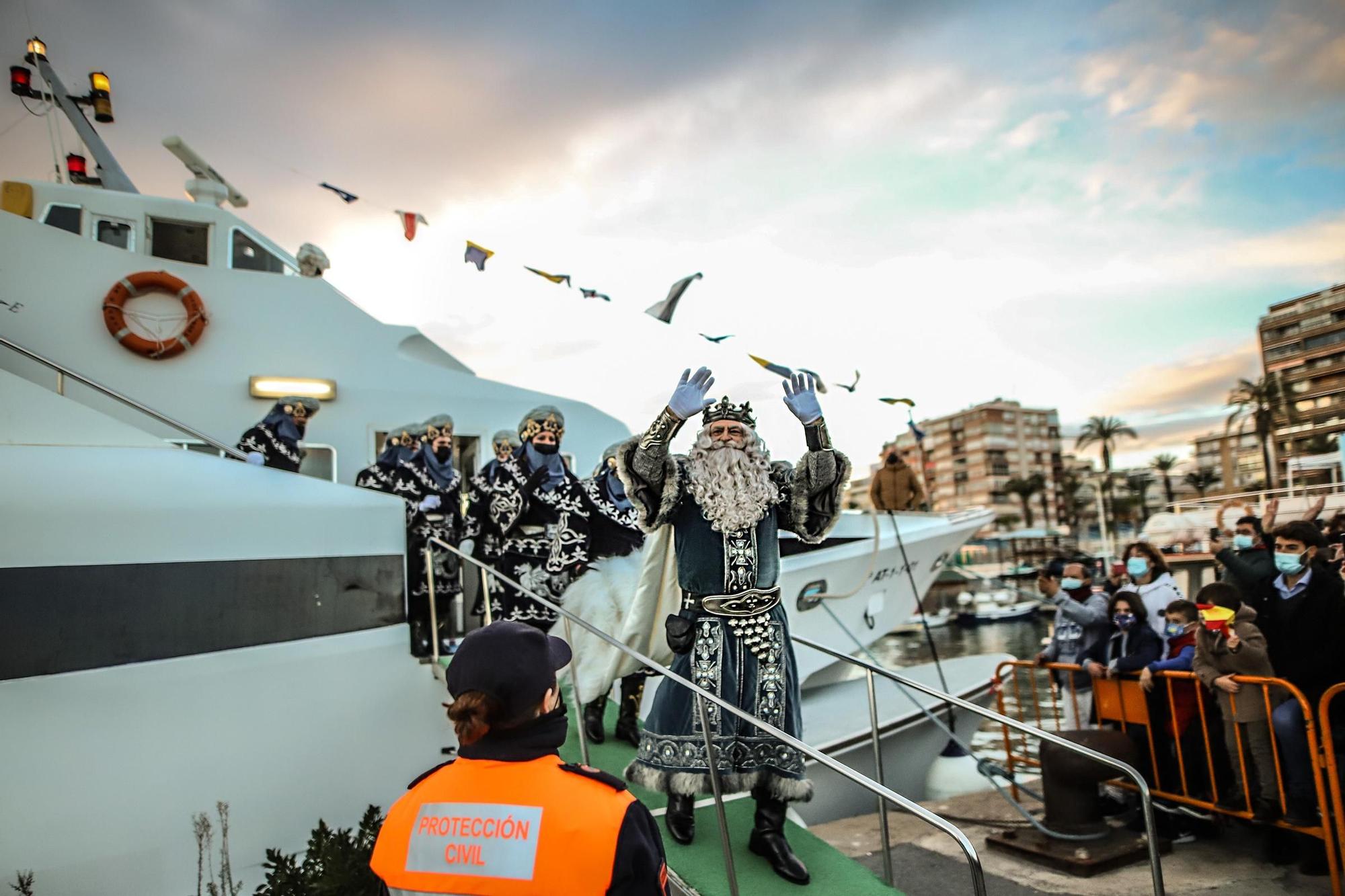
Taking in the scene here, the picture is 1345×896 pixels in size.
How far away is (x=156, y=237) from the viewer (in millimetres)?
7051

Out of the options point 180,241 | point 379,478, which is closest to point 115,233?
point 180,241

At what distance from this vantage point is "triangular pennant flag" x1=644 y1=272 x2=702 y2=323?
6.37m

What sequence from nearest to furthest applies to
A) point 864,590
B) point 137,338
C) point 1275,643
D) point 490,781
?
point 490,781, point 1275,643, point 137,338, point 864,590

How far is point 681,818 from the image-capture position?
327cm

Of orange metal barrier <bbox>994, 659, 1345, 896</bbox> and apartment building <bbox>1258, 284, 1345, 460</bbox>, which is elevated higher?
apartment building <bbox>1258, 284, 1345, 460</bbox>

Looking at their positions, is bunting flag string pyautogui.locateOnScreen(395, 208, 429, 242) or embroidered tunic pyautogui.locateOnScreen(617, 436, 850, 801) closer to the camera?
embroidered tunic pyautogui.locateOnScreen(617, 436, 850, 801)

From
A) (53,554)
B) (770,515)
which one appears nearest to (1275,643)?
(770,515)

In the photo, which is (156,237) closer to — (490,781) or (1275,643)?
(490,781)

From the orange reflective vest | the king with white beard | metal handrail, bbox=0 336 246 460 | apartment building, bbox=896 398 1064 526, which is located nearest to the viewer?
the orange reflective vest

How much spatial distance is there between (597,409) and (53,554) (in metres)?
5.93

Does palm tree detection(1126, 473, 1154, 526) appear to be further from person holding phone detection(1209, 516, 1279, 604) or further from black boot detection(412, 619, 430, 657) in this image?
black boot detection(412, 619, 430, 657)

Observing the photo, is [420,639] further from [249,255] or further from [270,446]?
[249,255]

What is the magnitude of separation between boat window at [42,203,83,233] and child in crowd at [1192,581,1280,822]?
8344mm

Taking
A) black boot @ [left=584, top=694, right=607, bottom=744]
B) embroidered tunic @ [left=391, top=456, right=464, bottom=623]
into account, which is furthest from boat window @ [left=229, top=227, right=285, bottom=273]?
black boot @ [left=584, top=694, right=607, bottom=744]
